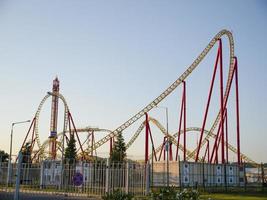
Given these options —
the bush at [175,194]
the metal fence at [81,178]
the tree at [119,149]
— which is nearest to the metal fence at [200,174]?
the tree at [119,149]

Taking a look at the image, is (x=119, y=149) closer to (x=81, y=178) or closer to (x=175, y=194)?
(x=81, y=178)

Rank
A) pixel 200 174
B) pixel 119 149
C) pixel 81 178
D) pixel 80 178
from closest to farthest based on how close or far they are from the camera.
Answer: pixel 80 178
pixel 81 178
pixel 200 174
pixel 119 149

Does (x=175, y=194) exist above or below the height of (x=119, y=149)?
below

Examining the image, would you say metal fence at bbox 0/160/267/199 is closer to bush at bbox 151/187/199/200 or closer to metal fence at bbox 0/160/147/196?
metal fence at bbox 0/160/147/196

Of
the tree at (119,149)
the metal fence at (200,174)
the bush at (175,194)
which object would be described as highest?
the tree at (119,149)

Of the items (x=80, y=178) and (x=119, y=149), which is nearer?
(x=80, y=178)

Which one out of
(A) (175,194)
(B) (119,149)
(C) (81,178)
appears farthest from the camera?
(B) (119,149)

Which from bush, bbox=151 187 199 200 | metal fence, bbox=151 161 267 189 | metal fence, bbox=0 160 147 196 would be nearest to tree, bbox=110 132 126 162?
metal fence, bbox=151 161 267 189

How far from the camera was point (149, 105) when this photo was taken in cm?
4988

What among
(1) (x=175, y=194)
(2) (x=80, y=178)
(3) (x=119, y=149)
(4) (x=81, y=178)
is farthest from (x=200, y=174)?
(1) (x=175, y=194)

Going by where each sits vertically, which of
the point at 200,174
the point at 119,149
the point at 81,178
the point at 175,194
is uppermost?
the point at 119,149

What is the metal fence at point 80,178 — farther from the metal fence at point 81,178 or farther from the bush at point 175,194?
the bush at point 175,194

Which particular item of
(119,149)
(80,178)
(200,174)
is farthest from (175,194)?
(119,149)

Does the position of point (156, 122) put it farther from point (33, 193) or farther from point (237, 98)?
point (33, 193)
